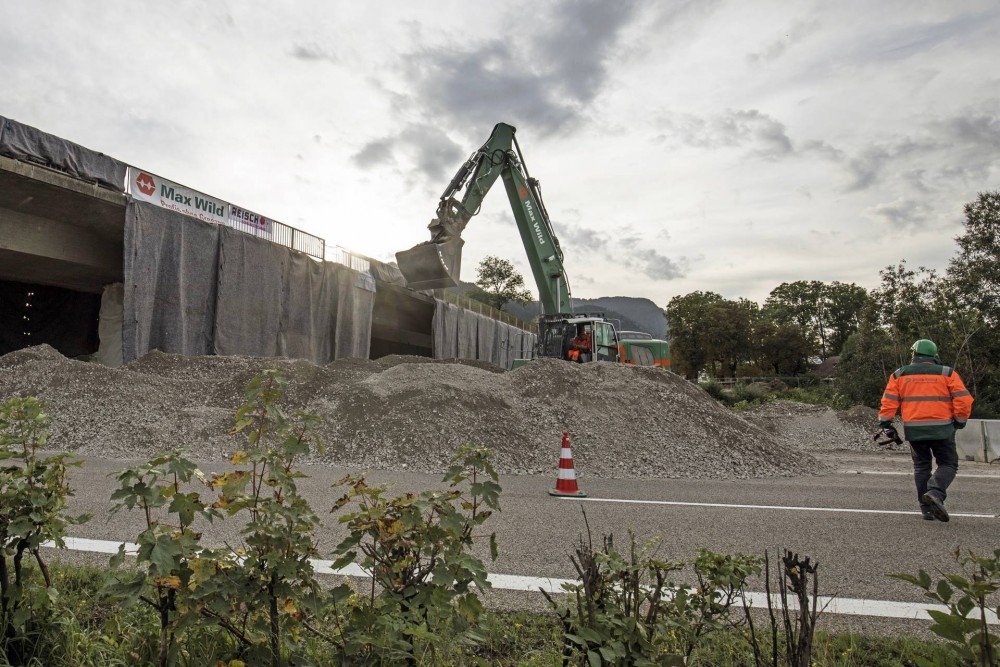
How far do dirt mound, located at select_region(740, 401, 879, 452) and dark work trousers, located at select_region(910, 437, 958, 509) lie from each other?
8.36 meters

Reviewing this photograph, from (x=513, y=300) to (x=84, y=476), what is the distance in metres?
61.5

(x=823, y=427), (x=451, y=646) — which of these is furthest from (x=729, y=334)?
(x=451, y=646)

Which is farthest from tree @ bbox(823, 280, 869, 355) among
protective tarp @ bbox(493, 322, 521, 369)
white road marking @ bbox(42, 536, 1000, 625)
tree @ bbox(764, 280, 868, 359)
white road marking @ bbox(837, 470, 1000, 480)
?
white road marking @ bbox(42, 536, 1000, 625)

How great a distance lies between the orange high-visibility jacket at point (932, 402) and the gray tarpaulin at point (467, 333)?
1020 inches

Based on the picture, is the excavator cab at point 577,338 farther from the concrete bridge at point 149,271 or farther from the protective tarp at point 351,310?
the concrete bridge at point 149,271

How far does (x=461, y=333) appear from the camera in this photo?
3234 centimetres

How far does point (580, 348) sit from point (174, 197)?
1111cm

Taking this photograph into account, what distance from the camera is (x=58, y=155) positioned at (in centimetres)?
1352

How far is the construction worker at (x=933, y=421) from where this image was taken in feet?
18.6

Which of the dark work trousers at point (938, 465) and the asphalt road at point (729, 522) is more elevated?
the dark work trousers at point (938, 465)

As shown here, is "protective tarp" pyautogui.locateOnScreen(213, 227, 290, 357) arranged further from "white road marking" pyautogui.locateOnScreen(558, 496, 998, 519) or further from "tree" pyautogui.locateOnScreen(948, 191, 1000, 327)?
"tree" pyautogui.locateOnScreen(948, 191, 1000, 327)

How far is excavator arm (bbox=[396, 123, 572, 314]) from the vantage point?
16469 mm

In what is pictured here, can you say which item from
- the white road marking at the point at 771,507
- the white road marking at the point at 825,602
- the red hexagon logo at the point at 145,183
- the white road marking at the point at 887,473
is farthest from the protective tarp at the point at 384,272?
the white road marking at the point at 825,602

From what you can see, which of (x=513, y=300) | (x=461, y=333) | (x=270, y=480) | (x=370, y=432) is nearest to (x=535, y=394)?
(x=370, y=432)
